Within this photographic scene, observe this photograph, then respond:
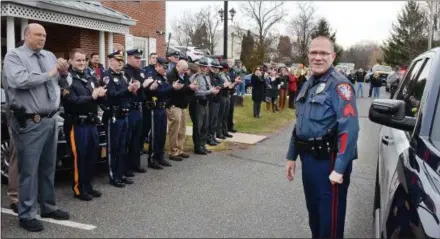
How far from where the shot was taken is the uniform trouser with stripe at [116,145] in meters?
5.93

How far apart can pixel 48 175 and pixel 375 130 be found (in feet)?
31.5

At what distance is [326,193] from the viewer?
330 centimetres

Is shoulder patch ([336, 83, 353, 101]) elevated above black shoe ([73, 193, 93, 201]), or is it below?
above

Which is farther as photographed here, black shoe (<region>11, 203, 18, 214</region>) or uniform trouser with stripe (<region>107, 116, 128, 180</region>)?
uniform trouser with stripe (<region>107, 116, 128, 180</region>)

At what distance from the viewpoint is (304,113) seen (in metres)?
3.42

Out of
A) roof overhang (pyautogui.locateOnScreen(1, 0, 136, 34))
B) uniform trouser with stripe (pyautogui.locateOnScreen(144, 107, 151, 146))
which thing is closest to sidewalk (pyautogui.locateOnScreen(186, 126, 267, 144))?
uniform trouser with stripe (pyautogui.locateOnScreen(144, 107, 151, 146))

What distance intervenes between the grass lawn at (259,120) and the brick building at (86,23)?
396 cm

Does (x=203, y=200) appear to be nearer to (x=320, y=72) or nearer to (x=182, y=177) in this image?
(x=182, y=177)

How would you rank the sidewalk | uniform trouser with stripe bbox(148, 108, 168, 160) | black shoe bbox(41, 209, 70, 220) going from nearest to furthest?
black shoe bbox(41, 209, 70, 220) < uniform trouser with stripe bbox(148, 108, 168, 160) < the sidewalk

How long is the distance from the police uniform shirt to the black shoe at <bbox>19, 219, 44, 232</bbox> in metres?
2.68

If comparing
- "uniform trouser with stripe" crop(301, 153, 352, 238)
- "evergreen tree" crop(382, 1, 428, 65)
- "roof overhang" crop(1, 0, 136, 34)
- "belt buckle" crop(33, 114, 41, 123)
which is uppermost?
"evergreen tree" crop(382, 1, 428, 65)

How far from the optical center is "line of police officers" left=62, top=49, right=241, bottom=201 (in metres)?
5.33

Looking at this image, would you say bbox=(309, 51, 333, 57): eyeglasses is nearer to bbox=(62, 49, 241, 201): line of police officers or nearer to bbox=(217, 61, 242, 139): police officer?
bbox=(62, 49, 241, 201): line of police officers

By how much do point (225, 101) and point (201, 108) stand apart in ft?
5.47
